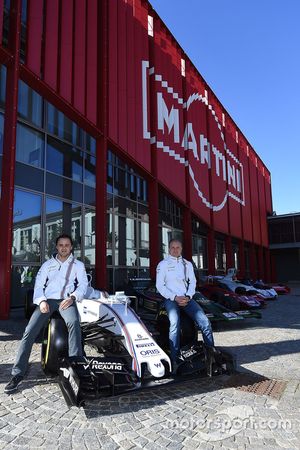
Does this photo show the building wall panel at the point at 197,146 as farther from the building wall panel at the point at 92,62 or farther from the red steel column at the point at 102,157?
the building wall panel at the point at 92,62

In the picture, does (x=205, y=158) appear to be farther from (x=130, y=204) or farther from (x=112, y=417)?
(x=112, y=417)

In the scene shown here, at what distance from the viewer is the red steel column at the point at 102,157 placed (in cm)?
1236

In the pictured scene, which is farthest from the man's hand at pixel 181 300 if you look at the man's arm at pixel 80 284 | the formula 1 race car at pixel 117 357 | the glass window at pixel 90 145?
the glass window at pixel 90 145

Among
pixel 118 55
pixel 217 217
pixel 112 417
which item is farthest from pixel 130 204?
pixel 112 417

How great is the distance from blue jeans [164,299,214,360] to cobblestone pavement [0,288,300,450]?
474mm

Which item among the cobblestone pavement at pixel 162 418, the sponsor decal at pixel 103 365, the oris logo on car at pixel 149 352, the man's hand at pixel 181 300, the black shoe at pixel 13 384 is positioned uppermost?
the man's hand at pixel 181 300

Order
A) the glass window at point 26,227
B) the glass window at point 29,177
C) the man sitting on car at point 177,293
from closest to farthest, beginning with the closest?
the man sitting on car at point 177,293, the glass window at point 26,227, the glass window at point 29,177

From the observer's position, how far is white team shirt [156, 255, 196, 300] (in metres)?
5.10

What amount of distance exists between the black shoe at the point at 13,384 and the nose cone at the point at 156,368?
1.46 meters

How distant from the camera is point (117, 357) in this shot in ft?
13.3

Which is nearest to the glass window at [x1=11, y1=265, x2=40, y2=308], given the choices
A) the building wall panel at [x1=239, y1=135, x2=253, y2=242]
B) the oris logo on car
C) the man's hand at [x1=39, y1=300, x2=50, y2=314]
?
the man's hand at [x1=39, y1=300, x2=50, y2=314]

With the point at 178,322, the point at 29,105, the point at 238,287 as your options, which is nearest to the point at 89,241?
the point at 29,105

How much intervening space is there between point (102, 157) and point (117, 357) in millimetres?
9531

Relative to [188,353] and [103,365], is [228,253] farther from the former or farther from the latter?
[103,365]
